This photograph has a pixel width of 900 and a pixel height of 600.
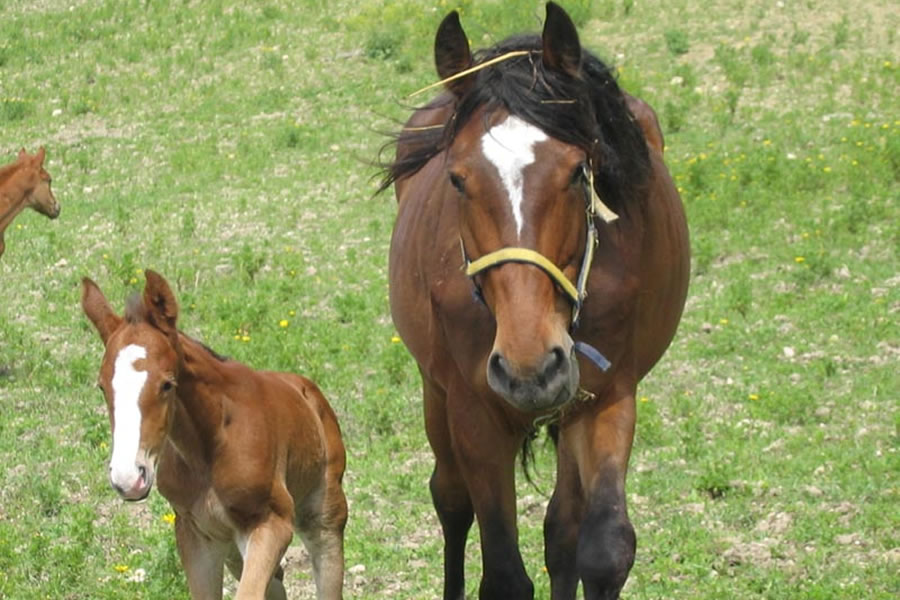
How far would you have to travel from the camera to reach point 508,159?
4348 millimetres

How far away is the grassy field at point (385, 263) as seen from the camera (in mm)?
6656

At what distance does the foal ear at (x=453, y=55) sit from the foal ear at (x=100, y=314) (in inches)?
52.9

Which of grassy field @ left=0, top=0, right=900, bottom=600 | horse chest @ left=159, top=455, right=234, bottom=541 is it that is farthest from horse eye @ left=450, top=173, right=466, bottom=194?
grassy field @ left=0, top=0, right=900, bottom=600

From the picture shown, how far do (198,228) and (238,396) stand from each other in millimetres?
7593

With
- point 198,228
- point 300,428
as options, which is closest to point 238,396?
point 300,428

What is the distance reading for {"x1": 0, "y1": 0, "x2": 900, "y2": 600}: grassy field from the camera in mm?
6656

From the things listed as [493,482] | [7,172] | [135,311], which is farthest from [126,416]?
[7,172]

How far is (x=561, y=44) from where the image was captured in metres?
4.60

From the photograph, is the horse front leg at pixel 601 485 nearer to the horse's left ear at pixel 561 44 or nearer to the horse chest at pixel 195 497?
the horse's left ear at pixel 561 44

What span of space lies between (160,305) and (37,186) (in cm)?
795

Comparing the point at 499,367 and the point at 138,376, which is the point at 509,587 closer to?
the point at 499,367

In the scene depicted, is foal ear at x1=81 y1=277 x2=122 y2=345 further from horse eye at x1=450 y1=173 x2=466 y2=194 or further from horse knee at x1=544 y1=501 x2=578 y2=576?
horse knee at x1=544 y1=501 x2=578 y2=576

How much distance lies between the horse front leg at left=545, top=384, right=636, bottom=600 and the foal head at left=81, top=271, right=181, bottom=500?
4.19ft

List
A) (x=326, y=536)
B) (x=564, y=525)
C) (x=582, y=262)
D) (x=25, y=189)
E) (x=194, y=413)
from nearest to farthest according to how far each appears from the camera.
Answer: (x=582, y=262)
(x=564, y=525)
(x=194, y=413)
(x=326, y=536)
(x=25, y=189)
